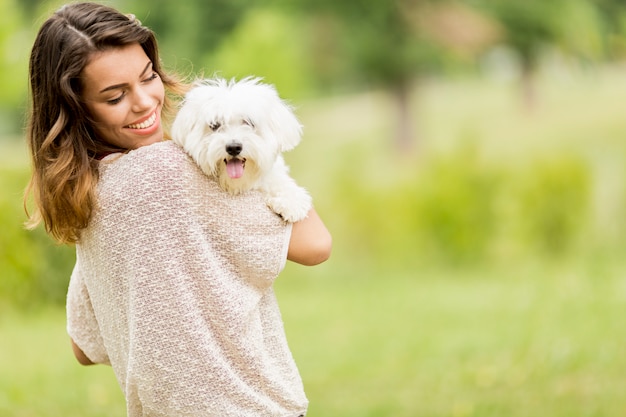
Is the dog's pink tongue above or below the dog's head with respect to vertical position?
below

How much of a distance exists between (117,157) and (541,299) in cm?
705

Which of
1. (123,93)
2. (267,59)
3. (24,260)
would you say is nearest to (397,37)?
(267,59)

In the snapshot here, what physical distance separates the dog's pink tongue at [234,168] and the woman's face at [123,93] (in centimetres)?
27

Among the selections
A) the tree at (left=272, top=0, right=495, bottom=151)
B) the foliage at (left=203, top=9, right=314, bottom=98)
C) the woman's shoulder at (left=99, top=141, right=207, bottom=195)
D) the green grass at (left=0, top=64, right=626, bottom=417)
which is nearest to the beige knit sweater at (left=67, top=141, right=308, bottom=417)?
the woman's shoulder at (left=99, top=141, right=207, bottom=195)

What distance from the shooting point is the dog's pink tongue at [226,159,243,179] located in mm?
2014

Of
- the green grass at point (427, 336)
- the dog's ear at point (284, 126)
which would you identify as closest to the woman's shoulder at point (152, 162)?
the dog's ear at point (284, 126)

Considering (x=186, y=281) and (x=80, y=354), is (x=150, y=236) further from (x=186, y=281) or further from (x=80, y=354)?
(x=80, y=354)

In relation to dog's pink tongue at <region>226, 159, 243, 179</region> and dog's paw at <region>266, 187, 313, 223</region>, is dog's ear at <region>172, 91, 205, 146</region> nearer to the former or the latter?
dog's pink tongue at <region>226, 159, 243, 179</region>

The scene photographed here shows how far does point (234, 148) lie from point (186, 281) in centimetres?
31

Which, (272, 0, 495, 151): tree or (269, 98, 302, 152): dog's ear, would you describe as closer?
(269, 98, 302, 152): dog's ear

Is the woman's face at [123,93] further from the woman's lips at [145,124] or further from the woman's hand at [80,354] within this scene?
the woman's hand at [80,354]

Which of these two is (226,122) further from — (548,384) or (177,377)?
(548,384)

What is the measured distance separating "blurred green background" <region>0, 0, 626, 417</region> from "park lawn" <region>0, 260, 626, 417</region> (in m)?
0.02

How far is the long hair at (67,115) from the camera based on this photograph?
6.71 ft
